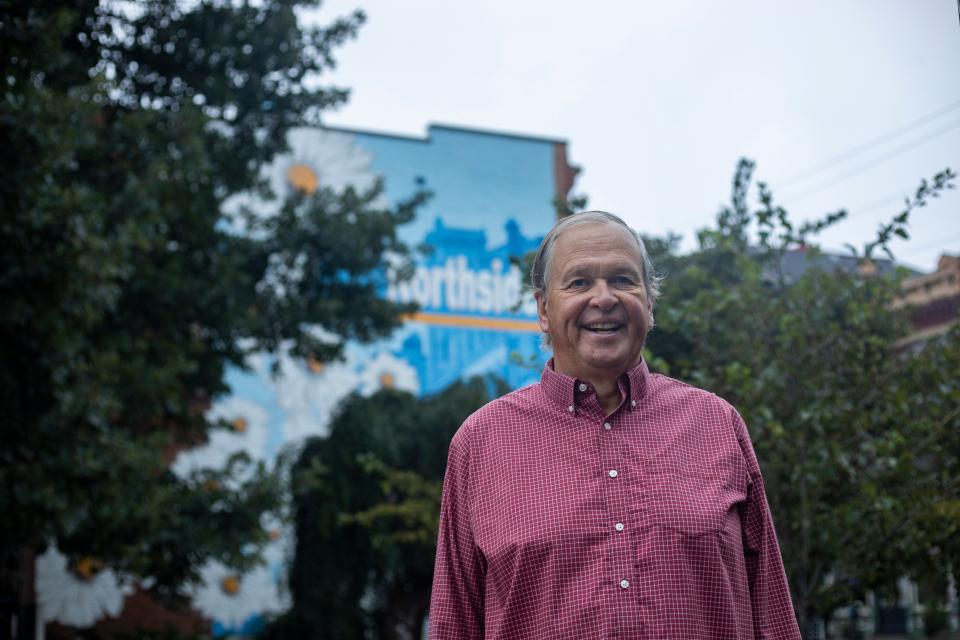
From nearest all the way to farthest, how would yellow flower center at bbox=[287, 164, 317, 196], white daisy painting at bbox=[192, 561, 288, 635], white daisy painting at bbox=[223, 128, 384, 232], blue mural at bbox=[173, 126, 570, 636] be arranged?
white daisy painting at bbox=[192, 561, 288, 635] → blue mural at bbox=[173, 126, 570, 636] → white daisy painting at bbox=[223, 128, 384, 232] → yellow flower center at bbox=[287, 164, 317, 196]

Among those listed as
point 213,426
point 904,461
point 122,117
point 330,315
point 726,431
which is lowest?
point 726,431

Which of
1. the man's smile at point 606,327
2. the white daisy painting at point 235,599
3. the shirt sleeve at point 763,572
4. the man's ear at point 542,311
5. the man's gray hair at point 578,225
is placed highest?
the white daisy painting at point 235,599

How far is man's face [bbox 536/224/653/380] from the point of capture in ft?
7.48

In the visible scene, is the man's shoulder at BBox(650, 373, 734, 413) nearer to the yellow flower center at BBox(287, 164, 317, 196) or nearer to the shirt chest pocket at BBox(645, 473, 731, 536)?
the shirt chest pocket at BBox(645, 473, 731, 536)

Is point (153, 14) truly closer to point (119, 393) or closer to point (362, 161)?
point (119, 393)

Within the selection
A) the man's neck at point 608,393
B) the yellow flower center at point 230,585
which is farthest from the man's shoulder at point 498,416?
the yellow flower center at point 230,585

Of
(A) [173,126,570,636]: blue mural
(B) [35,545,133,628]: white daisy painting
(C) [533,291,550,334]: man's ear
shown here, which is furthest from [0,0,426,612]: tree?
(A) [173,126,570,636]: blue mural

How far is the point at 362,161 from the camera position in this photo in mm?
26922

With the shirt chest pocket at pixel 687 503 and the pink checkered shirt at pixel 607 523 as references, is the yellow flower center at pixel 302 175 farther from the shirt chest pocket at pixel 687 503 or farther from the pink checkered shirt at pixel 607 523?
the shirt chest pocket at pixel 687 503

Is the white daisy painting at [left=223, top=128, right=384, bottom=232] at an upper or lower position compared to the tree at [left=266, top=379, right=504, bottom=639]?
upper

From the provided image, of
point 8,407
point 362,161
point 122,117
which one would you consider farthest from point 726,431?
point 362,161

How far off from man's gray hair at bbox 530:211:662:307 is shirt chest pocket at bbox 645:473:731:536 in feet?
1.36

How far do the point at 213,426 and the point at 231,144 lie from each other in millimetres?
3359

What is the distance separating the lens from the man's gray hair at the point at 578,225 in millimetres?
2381
